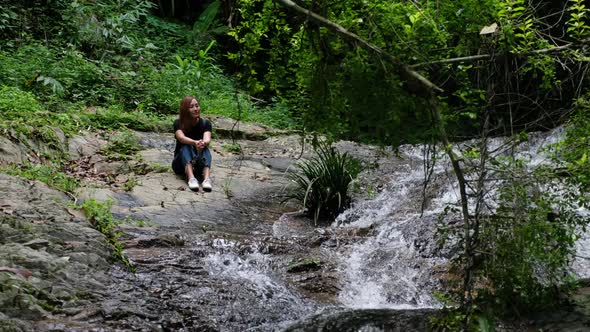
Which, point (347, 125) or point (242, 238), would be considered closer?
point (347, 125)

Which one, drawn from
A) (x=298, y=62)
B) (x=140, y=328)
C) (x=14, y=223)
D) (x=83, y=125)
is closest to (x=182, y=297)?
(x=140, y=328)

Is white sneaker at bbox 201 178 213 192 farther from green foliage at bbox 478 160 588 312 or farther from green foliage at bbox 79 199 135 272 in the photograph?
green foliage at bbox 478 160 588 312

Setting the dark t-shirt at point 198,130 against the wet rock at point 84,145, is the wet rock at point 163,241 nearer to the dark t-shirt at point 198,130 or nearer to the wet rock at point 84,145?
the dark t-shirt at point 198,130

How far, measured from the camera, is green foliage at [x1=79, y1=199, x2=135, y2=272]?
5016 millimetres

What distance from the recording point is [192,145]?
7.93 meters

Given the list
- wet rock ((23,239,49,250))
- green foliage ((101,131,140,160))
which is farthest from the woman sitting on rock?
wet rock ((23,239,49,250))

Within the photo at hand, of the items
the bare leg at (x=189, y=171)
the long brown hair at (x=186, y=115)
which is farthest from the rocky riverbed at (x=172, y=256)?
the long brown hair at (x=186, y=115)

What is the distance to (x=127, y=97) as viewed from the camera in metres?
11.8

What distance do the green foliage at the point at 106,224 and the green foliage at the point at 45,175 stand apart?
78 cm

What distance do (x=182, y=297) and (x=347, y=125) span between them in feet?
6.67

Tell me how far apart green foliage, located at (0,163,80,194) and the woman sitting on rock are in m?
1.38

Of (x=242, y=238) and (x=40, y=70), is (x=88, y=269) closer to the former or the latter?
(x=242, y=238)

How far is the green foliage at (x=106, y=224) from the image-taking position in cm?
502

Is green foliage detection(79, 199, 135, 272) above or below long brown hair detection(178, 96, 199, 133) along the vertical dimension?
below
